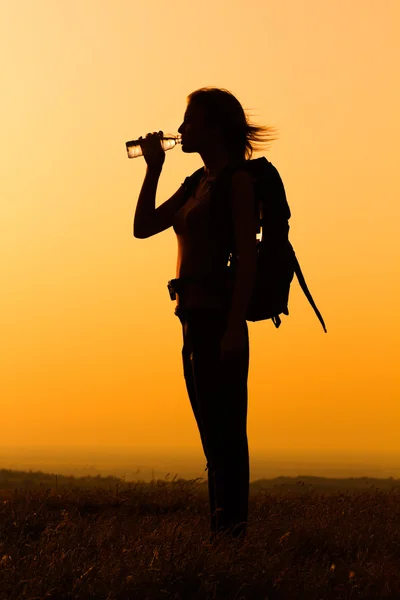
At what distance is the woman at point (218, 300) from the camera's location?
560 cm

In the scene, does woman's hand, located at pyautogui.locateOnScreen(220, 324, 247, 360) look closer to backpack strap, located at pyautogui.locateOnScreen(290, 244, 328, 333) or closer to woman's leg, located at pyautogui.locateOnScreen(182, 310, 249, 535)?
woman's leg, located at pyautogui.locateOnScreen(182, 310, 249, 535)

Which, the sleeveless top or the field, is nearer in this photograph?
the field

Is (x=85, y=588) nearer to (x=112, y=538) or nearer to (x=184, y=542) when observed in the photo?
(x=184, y=542)

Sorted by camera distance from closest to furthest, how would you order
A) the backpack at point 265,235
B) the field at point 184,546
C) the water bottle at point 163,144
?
the field at point 184,546, the backpack at point 265,235, the water bottle at point 163,144

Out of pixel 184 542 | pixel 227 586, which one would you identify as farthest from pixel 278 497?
pixel 227 586

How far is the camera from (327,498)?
9.30 metres

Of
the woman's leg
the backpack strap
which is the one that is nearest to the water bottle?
the backpack strap

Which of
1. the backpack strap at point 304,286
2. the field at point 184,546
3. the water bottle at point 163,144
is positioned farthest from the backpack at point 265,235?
the field at point 184,546

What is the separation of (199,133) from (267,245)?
872mm

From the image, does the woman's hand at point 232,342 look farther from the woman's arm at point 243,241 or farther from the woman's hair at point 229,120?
the woman's hair at point 229,120

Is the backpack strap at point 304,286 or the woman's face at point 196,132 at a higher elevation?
the woman's face at point 196,132

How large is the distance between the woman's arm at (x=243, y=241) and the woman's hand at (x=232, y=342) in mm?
32

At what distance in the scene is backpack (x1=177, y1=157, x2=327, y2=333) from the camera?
5.67 m

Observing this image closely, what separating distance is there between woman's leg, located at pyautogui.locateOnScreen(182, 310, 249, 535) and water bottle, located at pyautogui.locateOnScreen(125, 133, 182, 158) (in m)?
1.22
